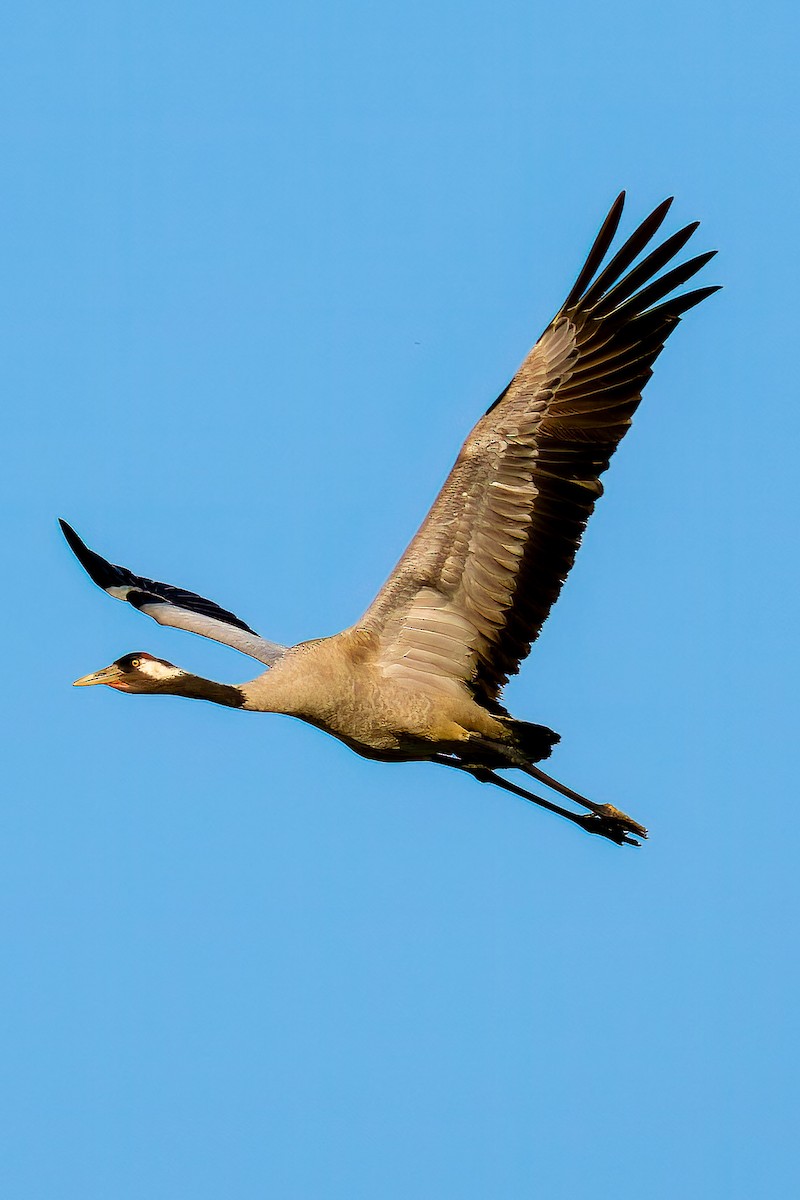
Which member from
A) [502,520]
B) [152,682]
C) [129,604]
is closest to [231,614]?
[129,604]

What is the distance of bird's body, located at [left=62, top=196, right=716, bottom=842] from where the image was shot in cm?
1209

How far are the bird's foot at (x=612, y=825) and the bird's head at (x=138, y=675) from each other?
329 cm

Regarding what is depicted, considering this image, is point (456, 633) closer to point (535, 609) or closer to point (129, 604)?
point (535, 609)

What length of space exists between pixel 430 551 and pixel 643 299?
2154 millimetres

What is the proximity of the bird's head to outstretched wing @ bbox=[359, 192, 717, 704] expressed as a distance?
1351 mm

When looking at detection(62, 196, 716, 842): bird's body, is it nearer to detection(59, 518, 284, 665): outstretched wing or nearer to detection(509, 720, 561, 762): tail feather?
detection(509, 720, 561, 762): tail feather

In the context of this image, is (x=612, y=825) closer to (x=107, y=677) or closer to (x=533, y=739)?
(x=533, y=739)

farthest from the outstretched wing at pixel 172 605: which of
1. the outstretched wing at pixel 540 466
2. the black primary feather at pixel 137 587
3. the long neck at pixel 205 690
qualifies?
the outstretched wing at pixel 540 466

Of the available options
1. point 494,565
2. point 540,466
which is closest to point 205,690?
point 494,565

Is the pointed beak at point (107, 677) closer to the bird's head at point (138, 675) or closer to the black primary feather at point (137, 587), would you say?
the bird's head at point (138, 675)

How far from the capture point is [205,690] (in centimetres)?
1255

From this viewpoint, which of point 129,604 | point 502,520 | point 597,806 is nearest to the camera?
point 502,520

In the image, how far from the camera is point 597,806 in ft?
45.1

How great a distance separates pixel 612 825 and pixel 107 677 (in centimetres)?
385
